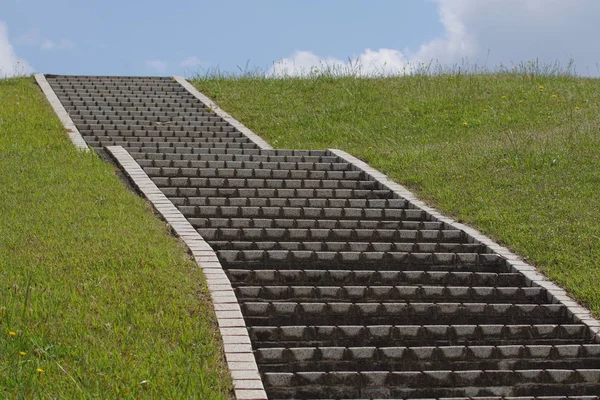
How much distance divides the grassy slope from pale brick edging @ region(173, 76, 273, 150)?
247mm

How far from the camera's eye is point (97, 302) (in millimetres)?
8016

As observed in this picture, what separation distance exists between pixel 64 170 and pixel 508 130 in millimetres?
8811

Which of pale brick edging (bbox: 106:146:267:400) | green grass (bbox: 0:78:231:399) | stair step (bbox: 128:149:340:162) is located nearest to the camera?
green grass (bbox: 0:78:231:399)

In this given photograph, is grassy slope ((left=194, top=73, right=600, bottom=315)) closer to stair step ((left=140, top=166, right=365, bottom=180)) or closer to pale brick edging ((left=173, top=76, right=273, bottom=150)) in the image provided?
pale brick edging ((left=173, top=76, right=273, bottom=150))

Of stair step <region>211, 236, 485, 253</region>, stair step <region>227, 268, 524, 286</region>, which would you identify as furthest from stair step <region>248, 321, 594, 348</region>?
stair step <region>211, 236, 485, 253</region>

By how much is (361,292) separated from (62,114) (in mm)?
11102

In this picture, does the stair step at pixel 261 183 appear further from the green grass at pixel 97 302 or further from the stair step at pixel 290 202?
the green grass at pixel 97 302

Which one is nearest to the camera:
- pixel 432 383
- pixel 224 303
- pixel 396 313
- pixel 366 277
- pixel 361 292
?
pixel 432 383

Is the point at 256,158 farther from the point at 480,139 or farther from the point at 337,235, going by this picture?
the point at 480,139

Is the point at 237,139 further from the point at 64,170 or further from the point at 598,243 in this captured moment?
the point at 598,243

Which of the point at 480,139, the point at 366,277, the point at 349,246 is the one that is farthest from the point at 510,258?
the point at 480,139

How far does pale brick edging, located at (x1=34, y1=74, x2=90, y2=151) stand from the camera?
15923 millimetres

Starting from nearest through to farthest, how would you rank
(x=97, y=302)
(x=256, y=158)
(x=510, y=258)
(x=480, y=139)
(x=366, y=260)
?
1. (x=97, y=302)
2. (x=366, y=260)
3. (x=510, y=258)
4. (x=256, y=158)
5. (x=480, y=139)

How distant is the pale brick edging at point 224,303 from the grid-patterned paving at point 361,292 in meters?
0.20
